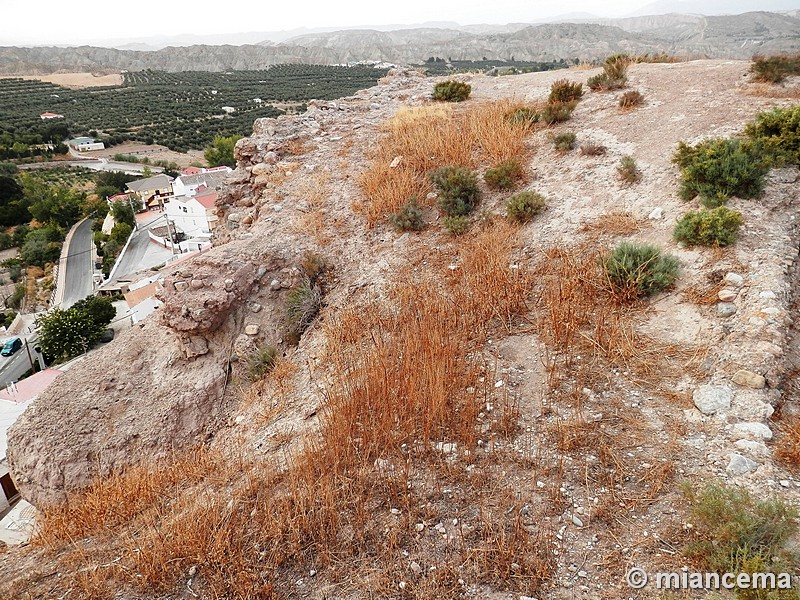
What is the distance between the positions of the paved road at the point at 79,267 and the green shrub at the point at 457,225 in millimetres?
30307

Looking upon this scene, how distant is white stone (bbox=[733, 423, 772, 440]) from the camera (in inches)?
125

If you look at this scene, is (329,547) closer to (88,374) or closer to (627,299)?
(627,299)

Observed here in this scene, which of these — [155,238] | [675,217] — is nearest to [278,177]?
[675,217]

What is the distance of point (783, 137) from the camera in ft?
19.6

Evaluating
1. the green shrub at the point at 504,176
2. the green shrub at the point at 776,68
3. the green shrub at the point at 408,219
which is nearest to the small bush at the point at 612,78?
the green shrub at the point at 776,68

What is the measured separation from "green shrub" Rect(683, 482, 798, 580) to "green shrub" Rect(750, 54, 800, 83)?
907 centimetres

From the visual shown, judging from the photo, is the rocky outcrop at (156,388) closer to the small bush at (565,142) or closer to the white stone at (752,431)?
the small bush at (565,142)

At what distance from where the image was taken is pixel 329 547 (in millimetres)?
2984

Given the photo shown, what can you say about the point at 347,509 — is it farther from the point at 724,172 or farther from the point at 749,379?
the point at 724,172

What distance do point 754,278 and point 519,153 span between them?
504 centimetres

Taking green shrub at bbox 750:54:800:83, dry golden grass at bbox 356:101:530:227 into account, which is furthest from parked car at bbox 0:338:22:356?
green shrub at bbox 750:54:800:83

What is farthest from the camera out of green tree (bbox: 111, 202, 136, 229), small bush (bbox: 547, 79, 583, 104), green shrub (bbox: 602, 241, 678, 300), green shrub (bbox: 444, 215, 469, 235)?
green tree (bbox: 111, 202, 136, 229)

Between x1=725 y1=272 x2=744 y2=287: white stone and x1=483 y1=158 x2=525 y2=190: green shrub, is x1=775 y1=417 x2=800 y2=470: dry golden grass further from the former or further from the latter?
x1=483 y1=158 x2=525 y2=190: green shrub

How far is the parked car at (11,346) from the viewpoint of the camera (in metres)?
24.8
